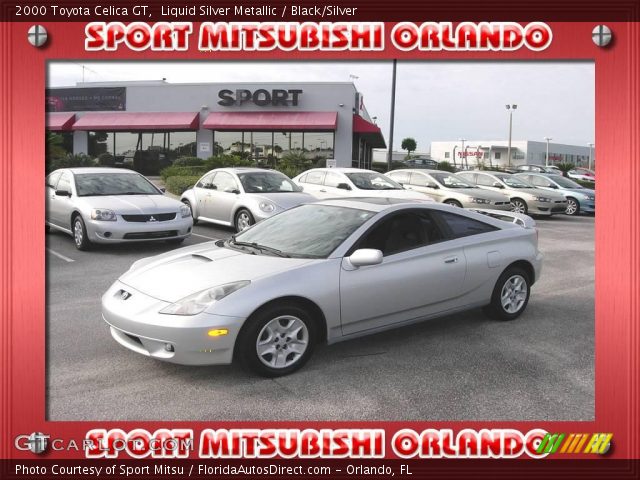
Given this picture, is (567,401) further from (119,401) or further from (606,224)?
(119,401)

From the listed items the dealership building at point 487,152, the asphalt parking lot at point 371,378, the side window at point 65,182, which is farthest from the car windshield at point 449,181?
the dealership building at point 487,152

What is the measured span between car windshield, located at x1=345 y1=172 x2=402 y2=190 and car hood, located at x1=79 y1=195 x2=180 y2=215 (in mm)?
4668

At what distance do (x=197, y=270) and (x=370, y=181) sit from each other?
9516 mm

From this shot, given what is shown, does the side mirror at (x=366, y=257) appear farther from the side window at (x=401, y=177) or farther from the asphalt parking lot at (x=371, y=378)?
the side window at (x=401, y=177)

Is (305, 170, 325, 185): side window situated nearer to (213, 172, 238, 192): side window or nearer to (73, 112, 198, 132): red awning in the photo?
(213, 172, 238, 192): side window

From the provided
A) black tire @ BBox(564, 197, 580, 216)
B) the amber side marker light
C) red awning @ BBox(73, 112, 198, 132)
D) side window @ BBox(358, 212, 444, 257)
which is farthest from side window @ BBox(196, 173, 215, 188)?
red awning @ BBox(73, 112, 198, 132)

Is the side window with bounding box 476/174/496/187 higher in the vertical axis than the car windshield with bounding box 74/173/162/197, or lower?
higher

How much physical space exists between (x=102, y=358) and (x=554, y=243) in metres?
9.96

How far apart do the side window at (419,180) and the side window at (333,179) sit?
10.4ft

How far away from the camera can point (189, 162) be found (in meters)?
28.3

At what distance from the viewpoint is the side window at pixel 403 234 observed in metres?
5.14

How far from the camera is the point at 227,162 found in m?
27.5

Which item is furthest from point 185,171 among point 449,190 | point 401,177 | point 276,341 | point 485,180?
point 276,341

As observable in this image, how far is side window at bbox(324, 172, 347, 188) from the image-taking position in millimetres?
13828
